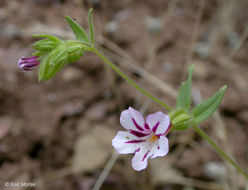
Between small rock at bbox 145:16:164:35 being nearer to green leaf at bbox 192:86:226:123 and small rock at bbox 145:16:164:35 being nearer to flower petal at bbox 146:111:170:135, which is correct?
green leaf at bbox 192:86:226:123

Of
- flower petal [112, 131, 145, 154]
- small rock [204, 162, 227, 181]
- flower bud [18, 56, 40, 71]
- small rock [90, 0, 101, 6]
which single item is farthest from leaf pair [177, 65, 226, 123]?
small rock [90, 0, 101, 6]

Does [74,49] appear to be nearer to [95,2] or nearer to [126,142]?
[126,142]

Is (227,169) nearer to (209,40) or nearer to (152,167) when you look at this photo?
(152,167)

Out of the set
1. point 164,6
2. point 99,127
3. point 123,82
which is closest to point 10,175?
point 99,127

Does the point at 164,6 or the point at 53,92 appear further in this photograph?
the point at 164,6

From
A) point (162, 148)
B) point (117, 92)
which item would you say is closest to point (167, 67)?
point (117, 92)

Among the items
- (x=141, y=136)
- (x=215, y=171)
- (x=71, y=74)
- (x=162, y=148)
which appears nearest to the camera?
(x=162, y=148)

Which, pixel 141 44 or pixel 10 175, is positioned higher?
pixel 141 44
